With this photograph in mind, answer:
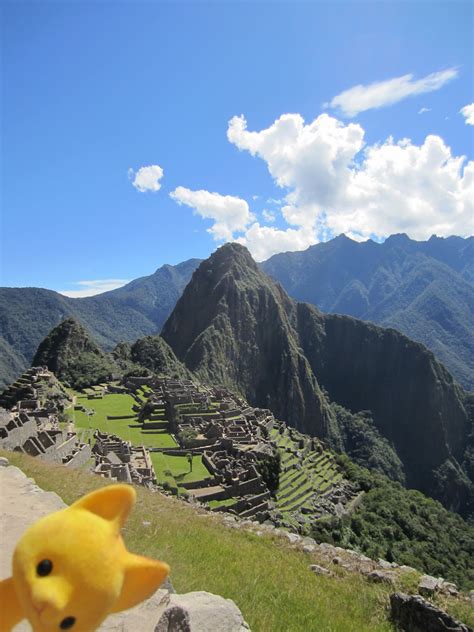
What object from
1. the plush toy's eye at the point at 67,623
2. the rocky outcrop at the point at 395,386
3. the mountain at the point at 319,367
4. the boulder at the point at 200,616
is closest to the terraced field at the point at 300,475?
the boulder at the point at 200,616

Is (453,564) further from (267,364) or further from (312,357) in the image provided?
(312,357)

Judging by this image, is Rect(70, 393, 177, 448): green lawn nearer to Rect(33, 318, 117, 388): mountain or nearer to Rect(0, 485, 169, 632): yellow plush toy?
Rect(33, 318, 117, 388): mountain

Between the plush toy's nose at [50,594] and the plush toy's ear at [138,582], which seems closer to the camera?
the plush toy's nose at [50,594]

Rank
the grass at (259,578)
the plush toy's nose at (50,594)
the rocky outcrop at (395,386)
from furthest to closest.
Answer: the rocky outcrop at (395,386) → the grass at (259,578) → the plush toy's nose at (50,594)

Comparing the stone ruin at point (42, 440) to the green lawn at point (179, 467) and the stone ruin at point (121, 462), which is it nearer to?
the stone ruin at point (121, 462)

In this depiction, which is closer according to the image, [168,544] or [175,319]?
[168,544]

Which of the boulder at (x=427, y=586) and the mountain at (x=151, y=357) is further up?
the mountain at (x=151, y=357)

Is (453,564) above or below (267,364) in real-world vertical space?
below

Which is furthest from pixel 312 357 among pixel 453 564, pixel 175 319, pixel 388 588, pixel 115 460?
pixel 388 588

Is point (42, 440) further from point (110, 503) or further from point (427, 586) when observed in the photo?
point (110, 503)
